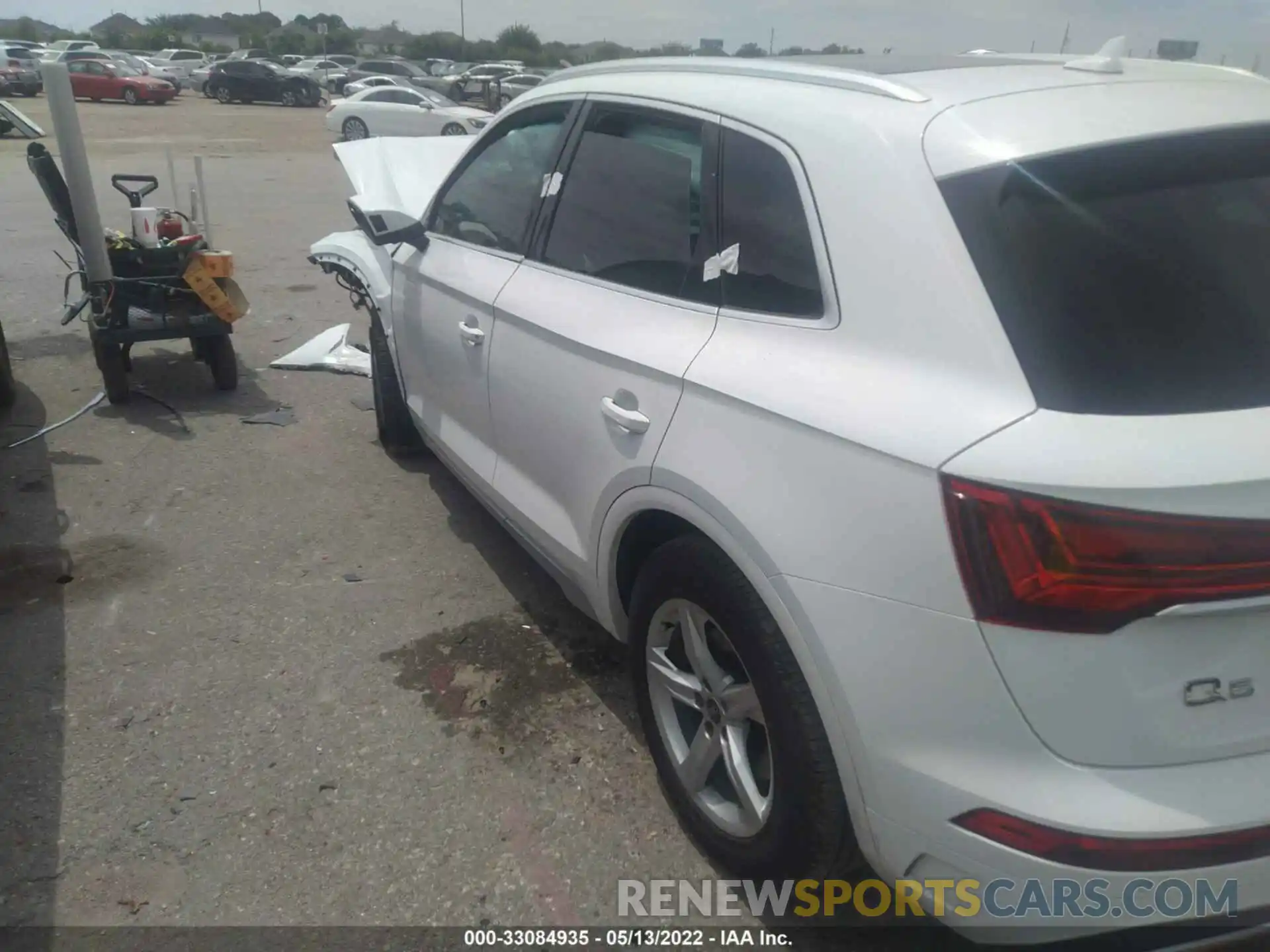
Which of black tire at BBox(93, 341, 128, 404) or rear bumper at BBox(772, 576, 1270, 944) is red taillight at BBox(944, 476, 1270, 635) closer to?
rear bumper at BBox(772, 576, 1270, 944)

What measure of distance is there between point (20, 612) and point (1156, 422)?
12.6 ft

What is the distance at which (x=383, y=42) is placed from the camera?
253 ft

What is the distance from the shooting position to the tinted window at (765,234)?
7.22ft

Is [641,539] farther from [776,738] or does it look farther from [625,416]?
[776,738]

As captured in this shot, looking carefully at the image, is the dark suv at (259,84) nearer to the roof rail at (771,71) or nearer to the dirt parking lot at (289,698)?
the dirt parking lot at (289,698)

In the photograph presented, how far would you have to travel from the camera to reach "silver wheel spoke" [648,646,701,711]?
8.30 ft

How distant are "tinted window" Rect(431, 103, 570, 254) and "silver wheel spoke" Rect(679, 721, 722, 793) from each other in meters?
1.74

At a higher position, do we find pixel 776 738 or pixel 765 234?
pixel 765 234

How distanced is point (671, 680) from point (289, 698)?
143cm

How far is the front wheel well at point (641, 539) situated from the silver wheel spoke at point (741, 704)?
375 millimetres

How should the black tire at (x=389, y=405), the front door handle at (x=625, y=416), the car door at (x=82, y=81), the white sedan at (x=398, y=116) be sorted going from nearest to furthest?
1. the front door handle at (x=625, y=416)
2. the black tire at (x=389, y=405)
3. the white sedan at (x=398, y=116)
4. the car door at (x=82, y=81)

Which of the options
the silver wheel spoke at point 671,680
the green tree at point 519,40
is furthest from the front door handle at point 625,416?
the green tree at point 519,40

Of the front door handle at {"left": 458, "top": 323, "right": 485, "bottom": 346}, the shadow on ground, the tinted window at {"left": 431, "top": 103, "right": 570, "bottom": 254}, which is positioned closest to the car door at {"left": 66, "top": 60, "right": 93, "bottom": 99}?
the shadow on ground

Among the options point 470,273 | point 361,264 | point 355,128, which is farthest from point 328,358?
point 355,128
